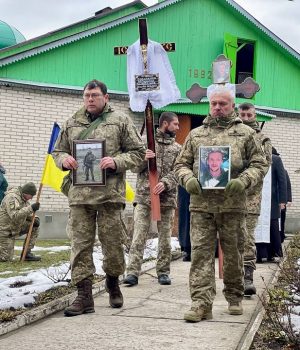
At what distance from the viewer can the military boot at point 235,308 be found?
17.4 feet

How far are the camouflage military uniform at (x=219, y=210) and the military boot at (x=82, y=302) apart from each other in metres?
0.86

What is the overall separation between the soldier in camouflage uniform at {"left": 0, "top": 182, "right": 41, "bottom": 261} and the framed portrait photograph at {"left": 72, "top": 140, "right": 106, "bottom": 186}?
3875 millimetres

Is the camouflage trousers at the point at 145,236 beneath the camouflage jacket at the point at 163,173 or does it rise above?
beneath

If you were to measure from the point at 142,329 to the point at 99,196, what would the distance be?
1.18m

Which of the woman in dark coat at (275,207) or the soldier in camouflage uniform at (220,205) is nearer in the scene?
the soldier in camouflage uniform at (220,205)

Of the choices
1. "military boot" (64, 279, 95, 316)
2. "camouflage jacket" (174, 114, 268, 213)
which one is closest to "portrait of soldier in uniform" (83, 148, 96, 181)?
"camouflage jacket" (174, 114, 268, 213)

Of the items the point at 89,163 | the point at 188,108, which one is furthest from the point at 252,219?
the point at 188,108

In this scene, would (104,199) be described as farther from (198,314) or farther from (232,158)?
(198,314)

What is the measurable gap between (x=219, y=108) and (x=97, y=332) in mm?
1991

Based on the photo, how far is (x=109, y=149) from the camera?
18.1 ft

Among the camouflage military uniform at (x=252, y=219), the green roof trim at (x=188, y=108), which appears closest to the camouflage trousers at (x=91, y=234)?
the camouflage military uniform at (x=252, y=219)

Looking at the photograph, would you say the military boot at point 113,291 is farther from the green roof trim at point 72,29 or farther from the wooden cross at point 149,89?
the green roof trim at point 72,29

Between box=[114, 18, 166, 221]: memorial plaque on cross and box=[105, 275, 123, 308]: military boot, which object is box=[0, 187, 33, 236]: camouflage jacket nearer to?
box=[114, 18, 166, 221]: memorial plaque on cross

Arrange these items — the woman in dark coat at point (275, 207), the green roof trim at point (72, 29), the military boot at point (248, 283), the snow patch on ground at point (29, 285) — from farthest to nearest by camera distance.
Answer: the green roof trim at point (72, 29), the woman in dark coat at point (275, 207), the military boot at point (248, 283), the snow patch on ground at point (29, 285)
